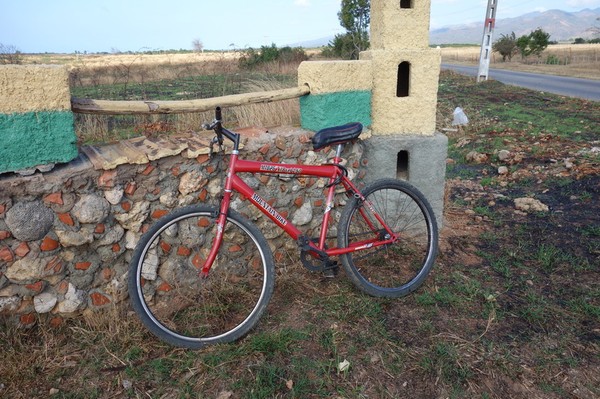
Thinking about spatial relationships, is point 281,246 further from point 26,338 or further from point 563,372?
point 563,372

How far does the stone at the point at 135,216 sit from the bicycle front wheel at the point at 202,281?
17cm

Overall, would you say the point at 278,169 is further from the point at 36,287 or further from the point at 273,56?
the point at 273,56

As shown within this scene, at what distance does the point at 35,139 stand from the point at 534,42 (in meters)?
38.9

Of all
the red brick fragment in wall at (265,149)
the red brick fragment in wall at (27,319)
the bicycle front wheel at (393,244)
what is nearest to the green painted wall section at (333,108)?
the red brick fragment in wall at (265,149)

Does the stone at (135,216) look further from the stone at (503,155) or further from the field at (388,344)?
the stone at (503,155)

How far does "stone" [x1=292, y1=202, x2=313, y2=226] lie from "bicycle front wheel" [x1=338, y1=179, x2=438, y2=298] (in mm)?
373

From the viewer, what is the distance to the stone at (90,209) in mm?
2752

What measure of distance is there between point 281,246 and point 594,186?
447 cm

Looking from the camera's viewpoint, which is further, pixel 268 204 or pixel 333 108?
pixel 333 108

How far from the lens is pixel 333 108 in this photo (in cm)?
366

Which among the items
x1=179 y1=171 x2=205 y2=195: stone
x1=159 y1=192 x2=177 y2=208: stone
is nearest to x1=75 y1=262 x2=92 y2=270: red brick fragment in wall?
x1=159 y1=192 x2=177 y2=208: stone

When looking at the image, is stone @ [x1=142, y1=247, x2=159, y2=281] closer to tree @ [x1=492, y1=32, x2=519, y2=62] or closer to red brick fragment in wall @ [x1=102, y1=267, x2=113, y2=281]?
red brick fragment in wall @ [x1=102, y1=267, x2=113, y2=281]

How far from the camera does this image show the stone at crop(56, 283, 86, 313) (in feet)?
9.14

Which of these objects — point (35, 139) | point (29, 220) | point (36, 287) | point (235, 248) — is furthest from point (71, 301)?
point (235, 248)
